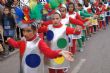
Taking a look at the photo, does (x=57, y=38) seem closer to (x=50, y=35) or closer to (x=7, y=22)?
(x=50, y=35)

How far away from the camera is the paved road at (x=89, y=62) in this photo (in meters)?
9.40

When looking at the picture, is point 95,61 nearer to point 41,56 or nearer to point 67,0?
point 67,0

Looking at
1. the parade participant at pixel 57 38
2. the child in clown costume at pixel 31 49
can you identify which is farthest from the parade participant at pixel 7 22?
the child in clown costume at pixel 31 49

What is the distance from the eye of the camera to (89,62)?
10.3 meters

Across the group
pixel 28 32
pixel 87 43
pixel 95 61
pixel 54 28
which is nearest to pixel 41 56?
pixel 28 32

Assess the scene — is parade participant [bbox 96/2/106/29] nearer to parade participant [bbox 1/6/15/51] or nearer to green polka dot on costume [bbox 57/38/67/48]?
parade participant [bbox 1/6/15/51]

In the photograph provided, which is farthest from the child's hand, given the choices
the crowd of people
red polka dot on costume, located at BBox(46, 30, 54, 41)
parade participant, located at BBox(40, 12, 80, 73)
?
red polka dot on costume, located at BBox(46, 30, 54, 41)

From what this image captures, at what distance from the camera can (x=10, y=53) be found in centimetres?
1175

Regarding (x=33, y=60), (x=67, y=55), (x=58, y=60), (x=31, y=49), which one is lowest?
(x=58, y=60)

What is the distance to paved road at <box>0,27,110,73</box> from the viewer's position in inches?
370

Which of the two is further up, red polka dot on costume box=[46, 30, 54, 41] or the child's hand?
the child's hand

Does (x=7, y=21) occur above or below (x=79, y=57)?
above

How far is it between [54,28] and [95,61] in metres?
3.36

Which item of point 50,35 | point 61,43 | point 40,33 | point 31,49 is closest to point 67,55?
point 31,49
